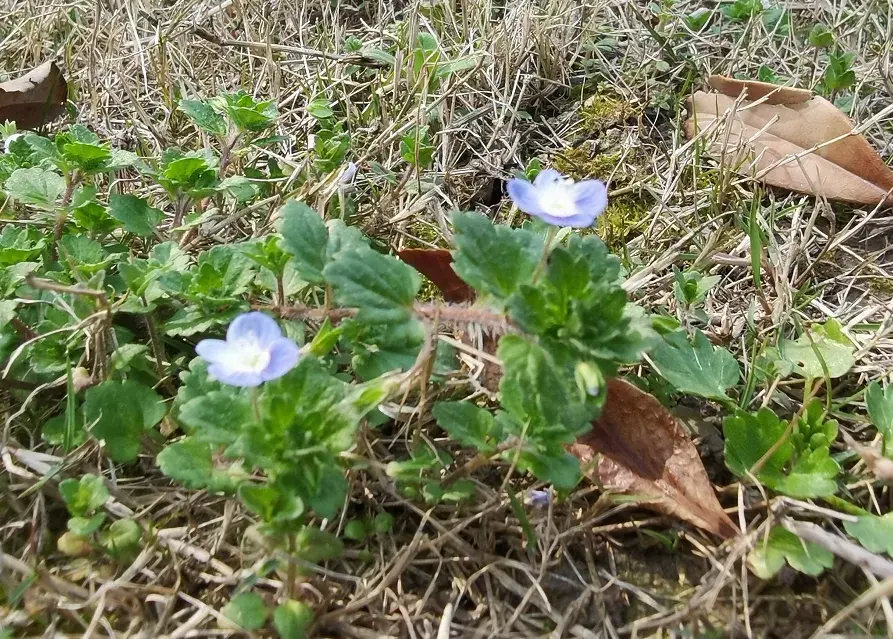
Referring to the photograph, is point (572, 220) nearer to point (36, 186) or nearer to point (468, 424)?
point (468, 424)

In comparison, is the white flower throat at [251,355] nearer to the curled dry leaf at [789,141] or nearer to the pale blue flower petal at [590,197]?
the pale blue flower petal at [590,197]

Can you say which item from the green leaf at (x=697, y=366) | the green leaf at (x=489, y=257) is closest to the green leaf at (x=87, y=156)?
the green leaf at (x=489, y=257)

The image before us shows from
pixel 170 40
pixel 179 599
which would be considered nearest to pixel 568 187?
pixel 179 599

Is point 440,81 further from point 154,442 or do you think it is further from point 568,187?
point 154,442

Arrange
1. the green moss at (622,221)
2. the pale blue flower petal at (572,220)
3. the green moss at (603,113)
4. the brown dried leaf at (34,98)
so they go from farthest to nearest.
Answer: the green moss at (603,113) → the brown dried leaf at (34,98) → the green moss at (622,221) → the pale blue flower petal at (572,220)

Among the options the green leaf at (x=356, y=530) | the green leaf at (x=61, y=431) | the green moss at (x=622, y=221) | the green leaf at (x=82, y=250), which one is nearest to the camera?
the green leaf at (x=356, y=530)

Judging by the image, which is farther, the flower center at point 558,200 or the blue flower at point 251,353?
the flower center at point 558,200

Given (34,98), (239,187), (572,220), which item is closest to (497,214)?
(239,187)
